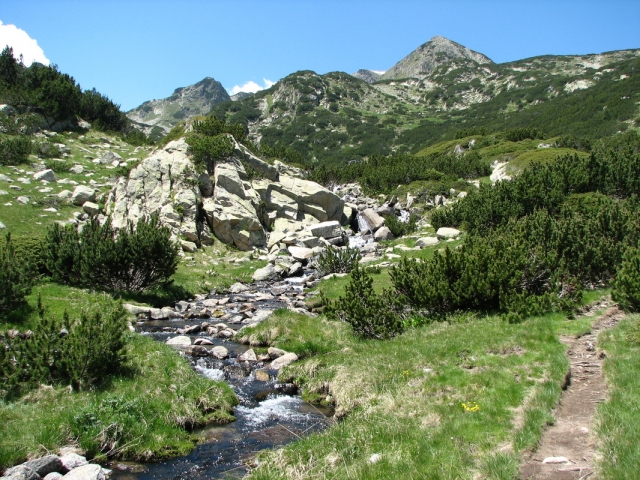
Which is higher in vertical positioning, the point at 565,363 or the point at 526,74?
the point at 526,74

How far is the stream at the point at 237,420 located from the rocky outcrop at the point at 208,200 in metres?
15.0

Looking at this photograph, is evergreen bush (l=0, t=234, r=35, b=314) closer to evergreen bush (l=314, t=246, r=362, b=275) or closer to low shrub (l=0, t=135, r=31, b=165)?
evergreen bush (l=314, t=246, r=362, b=275)

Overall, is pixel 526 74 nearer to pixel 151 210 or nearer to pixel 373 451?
pixel 151 210

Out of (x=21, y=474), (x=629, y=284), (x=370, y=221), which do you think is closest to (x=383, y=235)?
(x=370, y=221)

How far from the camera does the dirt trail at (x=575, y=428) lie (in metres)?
6.11

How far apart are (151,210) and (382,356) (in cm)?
2525

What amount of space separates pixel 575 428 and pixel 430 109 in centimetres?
18659

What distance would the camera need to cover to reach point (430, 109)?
589 ft

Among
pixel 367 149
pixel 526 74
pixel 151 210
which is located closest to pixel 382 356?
pixel 151 210

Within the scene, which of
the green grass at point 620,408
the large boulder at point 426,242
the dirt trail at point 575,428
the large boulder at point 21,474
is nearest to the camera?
the green grass at point 620,408

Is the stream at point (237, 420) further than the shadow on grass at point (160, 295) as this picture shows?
No

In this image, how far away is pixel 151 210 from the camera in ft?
106

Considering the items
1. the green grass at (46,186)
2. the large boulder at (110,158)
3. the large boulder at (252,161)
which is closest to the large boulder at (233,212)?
the large boulder at (252,161)

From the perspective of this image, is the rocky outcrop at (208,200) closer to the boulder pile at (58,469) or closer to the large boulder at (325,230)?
the large boulder at (325,230)
